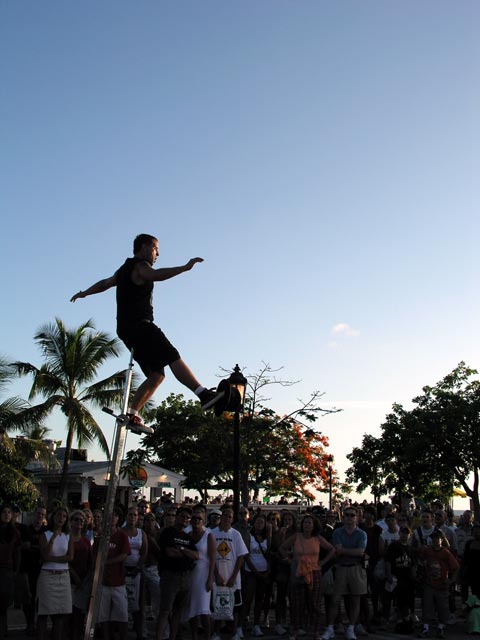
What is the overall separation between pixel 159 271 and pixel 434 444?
109 feet

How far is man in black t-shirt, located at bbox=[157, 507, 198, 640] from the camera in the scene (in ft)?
29.1

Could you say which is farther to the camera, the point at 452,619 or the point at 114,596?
the point at 452,619

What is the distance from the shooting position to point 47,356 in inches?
1045

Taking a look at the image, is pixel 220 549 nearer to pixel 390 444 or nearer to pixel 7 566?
pixel 7 566

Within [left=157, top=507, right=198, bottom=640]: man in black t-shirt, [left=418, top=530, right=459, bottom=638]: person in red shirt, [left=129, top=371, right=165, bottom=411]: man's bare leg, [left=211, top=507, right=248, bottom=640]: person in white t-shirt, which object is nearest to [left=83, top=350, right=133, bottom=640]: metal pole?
[left=129, top=371, right=165, bottom=411]: man's bare leg

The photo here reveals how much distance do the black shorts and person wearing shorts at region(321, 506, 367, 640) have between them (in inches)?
234

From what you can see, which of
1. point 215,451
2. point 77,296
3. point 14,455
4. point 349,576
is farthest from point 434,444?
point 77,296

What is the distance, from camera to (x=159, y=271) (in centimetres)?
562

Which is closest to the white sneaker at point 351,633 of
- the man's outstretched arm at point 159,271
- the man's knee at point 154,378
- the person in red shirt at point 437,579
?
the person in red shirt at point 437,579

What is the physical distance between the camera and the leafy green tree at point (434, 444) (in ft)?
118

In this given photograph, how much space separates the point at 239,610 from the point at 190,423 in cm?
2749

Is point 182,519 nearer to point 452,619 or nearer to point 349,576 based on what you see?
point 349,576

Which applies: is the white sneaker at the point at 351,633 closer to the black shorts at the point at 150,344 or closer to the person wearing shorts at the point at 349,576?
the person wearing shorts at the point at 349,576

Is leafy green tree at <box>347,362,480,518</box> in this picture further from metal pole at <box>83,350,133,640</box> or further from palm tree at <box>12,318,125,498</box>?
metal pole at <box>83,350,133,640</box>
